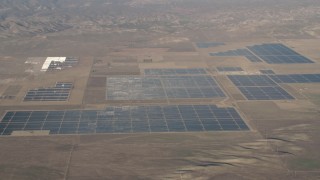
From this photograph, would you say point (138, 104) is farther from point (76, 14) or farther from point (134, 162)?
point (76, 14)

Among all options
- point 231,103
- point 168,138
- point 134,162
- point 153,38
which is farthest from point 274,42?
point 134,162

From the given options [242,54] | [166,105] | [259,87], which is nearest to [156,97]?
[166,105]

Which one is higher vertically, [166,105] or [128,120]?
[166,105]

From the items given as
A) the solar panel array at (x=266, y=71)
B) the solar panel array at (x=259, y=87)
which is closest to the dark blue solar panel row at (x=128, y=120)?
the solar panel array at (x=259, y=87)

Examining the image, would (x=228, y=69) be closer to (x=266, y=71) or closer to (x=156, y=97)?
(x=266, y=71)

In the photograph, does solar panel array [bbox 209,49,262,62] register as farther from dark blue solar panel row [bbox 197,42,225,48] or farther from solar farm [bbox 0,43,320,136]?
dark blue solar panel row [bbox 197,42,225,48]

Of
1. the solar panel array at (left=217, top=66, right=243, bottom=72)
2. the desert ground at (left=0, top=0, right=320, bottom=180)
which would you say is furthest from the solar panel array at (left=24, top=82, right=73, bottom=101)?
the solar panel array at (left=217, top=66, right=243, bottom=72)

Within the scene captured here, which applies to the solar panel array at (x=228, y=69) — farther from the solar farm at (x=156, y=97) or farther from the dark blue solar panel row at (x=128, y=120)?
the dark blue solar panel row at (x=128, y=120)
